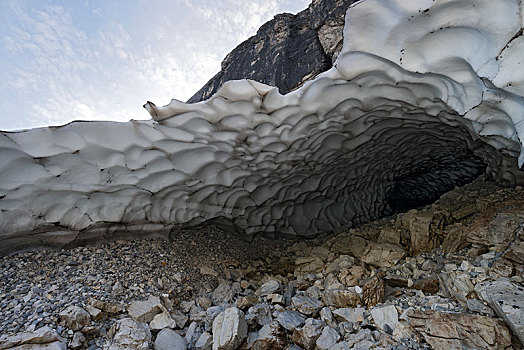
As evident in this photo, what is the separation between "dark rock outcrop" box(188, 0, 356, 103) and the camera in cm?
571

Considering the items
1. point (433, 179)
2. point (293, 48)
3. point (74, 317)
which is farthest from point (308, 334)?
point (293, 48)

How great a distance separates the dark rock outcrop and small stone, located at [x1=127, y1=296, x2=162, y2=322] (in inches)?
184

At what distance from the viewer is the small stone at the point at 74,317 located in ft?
6.29

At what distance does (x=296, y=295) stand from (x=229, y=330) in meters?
0.86

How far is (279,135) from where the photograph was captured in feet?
9.81

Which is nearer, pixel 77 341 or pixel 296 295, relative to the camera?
pixel 77 341

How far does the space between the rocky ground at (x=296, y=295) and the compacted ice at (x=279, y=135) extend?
1.59 ft

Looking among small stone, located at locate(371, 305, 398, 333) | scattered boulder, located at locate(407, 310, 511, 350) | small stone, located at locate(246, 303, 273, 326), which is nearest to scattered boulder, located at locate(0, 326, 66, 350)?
small stone, located at locate(246, 303, 273, 326)

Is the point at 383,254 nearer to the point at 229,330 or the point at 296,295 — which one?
the point at 296,295

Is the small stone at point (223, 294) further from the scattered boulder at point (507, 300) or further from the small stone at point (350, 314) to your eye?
the scattered boulder at point (507, 300)

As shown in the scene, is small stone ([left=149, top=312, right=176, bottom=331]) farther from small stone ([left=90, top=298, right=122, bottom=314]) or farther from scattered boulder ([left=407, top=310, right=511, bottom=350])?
scattered boulder ([left=407, top=310, right=511, bottom=350])

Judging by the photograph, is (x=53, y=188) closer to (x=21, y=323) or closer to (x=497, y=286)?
(x=21, y=323)

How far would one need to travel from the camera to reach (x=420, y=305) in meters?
2.00

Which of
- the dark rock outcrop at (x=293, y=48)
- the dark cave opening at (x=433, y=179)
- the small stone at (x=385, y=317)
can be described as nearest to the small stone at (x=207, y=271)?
the small stone at (x=385, y=317)
